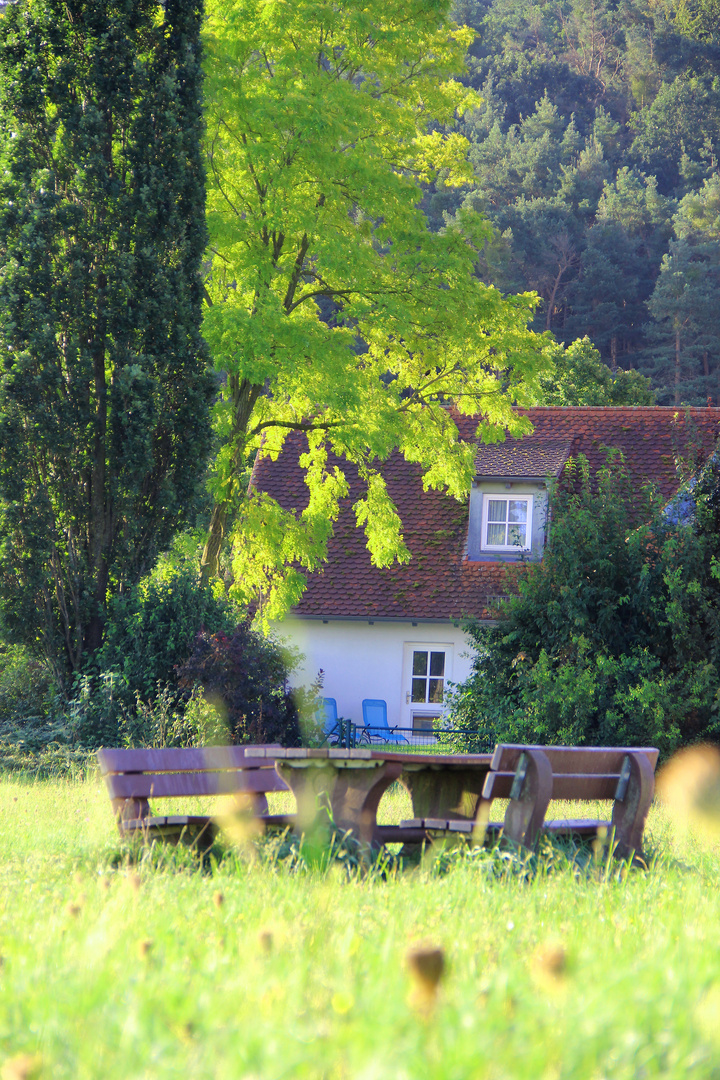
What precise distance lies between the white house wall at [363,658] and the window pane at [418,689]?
9.2 inches

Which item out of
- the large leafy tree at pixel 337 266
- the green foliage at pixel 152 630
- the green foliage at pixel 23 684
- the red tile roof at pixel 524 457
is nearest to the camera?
the green foliage at pixel 152 630

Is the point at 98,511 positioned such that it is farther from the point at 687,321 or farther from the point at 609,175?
the point at 609,175

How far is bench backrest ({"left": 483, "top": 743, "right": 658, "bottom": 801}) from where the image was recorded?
6.16 meters

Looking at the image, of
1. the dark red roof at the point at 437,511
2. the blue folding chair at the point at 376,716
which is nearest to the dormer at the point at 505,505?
the dark red roof at the point at 437,511

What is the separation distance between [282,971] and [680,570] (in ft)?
35.9

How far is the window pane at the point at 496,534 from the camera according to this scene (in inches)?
955

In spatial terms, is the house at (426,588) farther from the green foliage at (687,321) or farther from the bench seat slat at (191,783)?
the green foliage at (687,321)

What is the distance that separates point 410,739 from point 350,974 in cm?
2060

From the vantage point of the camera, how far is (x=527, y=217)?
60938 millimetres

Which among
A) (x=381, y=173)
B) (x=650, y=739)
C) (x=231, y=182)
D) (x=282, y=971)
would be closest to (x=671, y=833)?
(x=650, y=739)

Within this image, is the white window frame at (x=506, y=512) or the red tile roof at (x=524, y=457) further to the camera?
the white window frame at (x=506, y=512)

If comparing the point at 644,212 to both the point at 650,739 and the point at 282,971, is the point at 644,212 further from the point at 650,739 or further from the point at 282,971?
the point at 282,971

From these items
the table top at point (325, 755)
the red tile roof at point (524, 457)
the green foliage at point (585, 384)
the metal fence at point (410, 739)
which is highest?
the green foliage at point (585, 384)

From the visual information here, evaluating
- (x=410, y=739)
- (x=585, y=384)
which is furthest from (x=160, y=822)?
(x=585, y=384)
